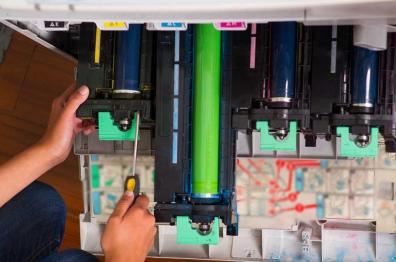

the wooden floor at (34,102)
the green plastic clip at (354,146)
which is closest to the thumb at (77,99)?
the green plastic clip at (354,146)

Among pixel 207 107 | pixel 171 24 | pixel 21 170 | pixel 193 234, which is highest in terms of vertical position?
pixel 171 24

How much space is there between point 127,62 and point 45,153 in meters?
0.23

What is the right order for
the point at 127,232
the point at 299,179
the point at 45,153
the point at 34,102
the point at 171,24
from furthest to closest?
the point at 34,102, the point at 299,179, the point at 45,153, the point at 127,232, the point at 171,24

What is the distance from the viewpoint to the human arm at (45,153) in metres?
0.97

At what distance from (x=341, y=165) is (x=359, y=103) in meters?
0.34

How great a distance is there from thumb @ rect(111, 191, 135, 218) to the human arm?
19 cm

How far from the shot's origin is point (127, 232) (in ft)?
→ 2.96

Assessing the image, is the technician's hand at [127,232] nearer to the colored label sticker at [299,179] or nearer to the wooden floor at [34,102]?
the colored label sticker at [299,179]

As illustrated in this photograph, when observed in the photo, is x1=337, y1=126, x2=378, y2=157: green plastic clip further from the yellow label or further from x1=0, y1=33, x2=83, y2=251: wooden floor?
x1=0, y1=33, x2=83, y2=251: wooden floor

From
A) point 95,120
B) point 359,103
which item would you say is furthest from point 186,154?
point 359,103

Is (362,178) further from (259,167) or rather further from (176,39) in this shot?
(176,39)

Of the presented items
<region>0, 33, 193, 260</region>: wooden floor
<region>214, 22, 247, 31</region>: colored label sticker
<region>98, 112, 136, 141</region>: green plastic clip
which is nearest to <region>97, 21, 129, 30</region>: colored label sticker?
<region>214, 22, 247, 31</region>: colored label sticker

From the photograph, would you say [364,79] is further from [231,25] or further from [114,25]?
[114,25]

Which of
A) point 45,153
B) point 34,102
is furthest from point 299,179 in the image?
point 34,102
